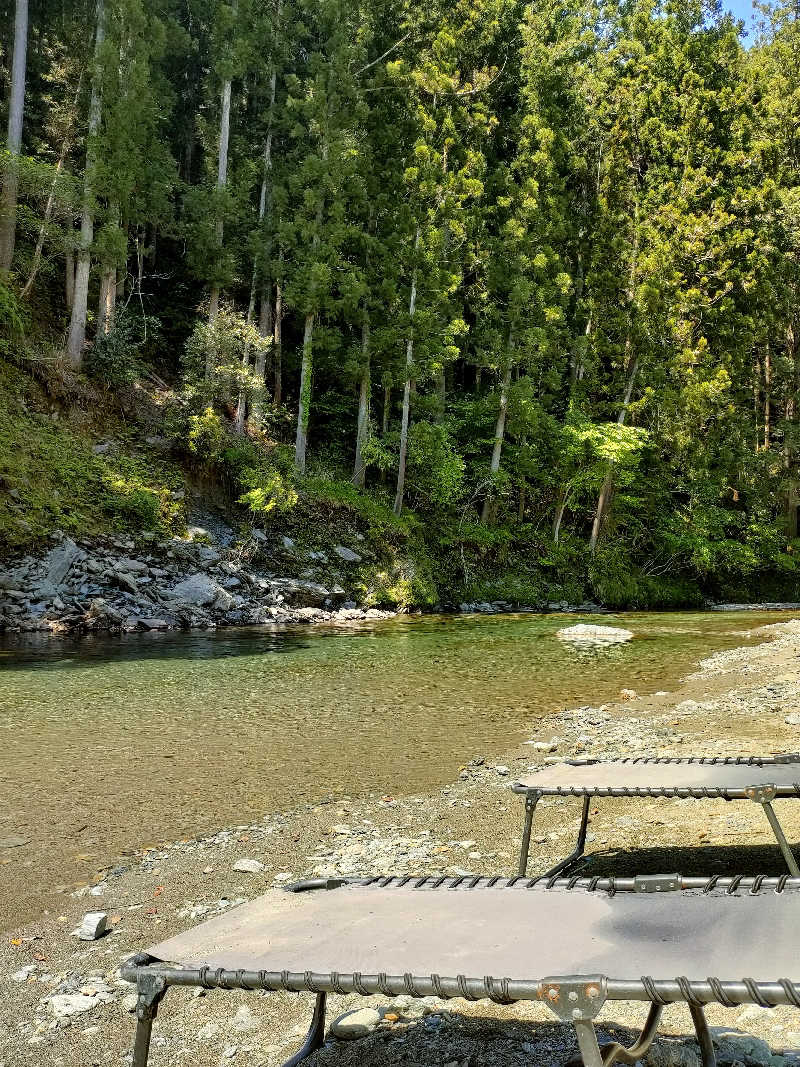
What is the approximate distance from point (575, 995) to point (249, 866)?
291cm

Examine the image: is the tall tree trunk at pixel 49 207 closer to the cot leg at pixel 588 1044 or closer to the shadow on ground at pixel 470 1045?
the shadow on ground at pixel 470 1045

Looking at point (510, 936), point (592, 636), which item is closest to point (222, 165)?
point (592, 636)

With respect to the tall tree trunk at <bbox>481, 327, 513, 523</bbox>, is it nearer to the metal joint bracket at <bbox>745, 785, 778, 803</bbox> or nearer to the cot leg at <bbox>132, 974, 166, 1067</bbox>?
the metal joint bracket at <bbox>745, 785, 778, 803</bbox>

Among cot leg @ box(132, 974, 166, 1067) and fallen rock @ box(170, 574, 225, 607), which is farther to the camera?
fallen rock @ box(170, 574, 225, 607)

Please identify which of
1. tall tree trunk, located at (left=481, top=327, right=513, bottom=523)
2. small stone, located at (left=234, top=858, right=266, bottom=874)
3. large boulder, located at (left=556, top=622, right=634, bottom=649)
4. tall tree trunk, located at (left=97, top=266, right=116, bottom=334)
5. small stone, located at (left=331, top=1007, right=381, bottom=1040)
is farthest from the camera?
tall tree trunk, located at (left=481, top=327, right=513, bottom=523)

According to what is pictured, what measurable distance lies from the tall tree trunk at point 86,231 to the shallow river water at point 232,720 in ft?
30.4

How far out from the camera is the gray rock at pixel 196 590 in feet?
50.0

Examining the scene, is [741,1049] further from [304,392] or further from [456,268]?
[456,268]

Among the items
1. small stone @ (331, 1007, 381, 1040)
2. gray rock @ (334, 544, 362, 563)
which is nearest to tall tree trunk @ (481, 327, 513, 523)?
gray rock @ (334, 544, 362, 563)

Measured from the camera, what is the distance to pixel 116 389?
→ 62.6 ft

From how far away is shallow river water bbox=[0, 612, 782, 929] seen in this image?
4.78 meters

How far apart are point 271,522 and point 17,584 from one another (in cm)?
695

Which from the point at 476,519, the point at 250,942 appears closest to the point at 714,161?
the point at 476,519

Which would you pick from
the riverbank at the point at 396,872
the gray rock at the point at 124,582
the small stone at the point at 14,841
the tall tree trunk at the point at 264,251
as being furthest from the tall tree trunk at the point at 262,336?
the small stone at the point at 14,841
